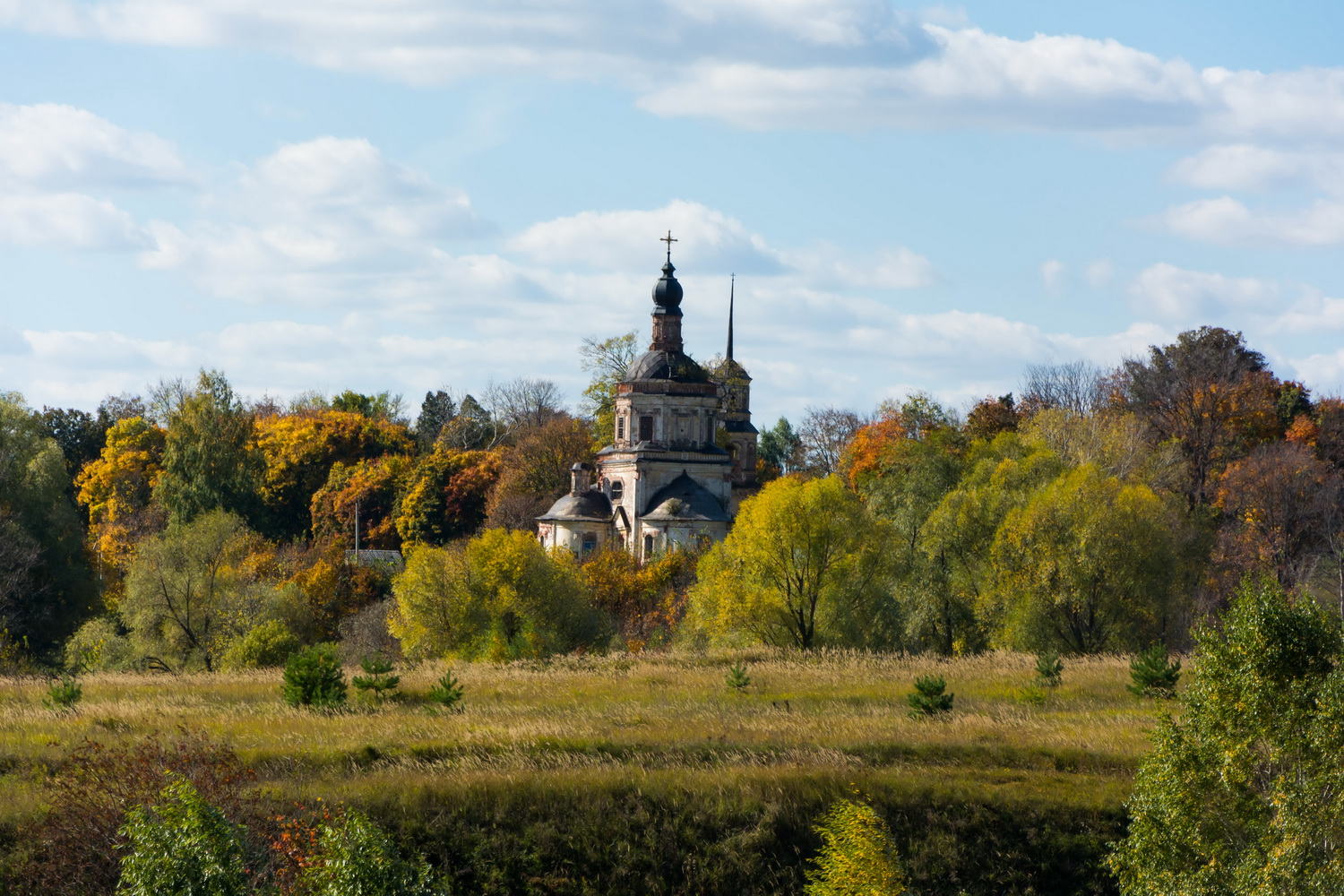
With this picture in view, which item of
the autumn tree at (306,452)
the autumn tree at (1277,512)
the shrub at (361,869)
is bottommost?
the shrub at (361,869)

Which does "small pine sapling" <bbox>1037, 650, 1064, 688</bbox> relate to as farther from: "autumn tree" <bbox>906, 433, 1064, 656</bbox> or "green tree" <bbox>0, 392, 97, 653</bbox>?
"green tree" <bbox>0, 392, 97, 653</bbox>

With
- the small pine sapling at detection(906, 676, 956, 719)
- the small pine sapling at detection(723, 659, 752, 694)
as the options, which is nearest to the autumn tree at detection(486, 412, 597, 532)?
the small pine sapling at detection(723, 659, 752, 694)

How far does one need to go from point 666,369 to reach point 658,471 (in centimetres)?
581

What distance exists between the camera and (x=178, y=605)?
51.4m

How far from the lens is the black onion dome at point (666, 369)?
8112cm

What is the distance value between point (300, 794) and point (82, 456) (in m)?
77.8

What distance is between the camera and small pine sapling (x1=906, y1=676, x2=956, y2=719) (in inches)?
1240

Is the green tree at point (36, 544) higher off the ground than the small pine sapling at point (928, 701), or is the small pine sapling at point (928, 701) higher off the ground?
the green tree at point (36, 544)

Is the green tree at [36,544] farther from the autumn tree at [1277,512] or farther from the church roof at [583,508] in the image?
the autumn tree at [1277,512]

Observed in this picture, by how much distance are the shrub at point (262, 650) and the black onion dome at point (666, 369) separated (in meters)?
40.1

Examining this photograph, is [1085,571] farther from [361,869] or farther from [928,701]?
[361,869]

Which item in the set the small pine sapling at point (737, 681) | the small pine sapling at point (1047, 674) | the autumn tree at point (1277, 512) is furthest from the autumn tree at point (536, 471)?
the small pine sapling at point (1047, 674)

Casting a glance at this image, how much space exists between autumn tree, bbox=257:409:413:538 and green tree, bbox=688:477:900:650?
152ft

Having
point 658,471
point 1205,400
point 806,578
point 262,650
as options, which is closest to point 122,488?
point 658,471
